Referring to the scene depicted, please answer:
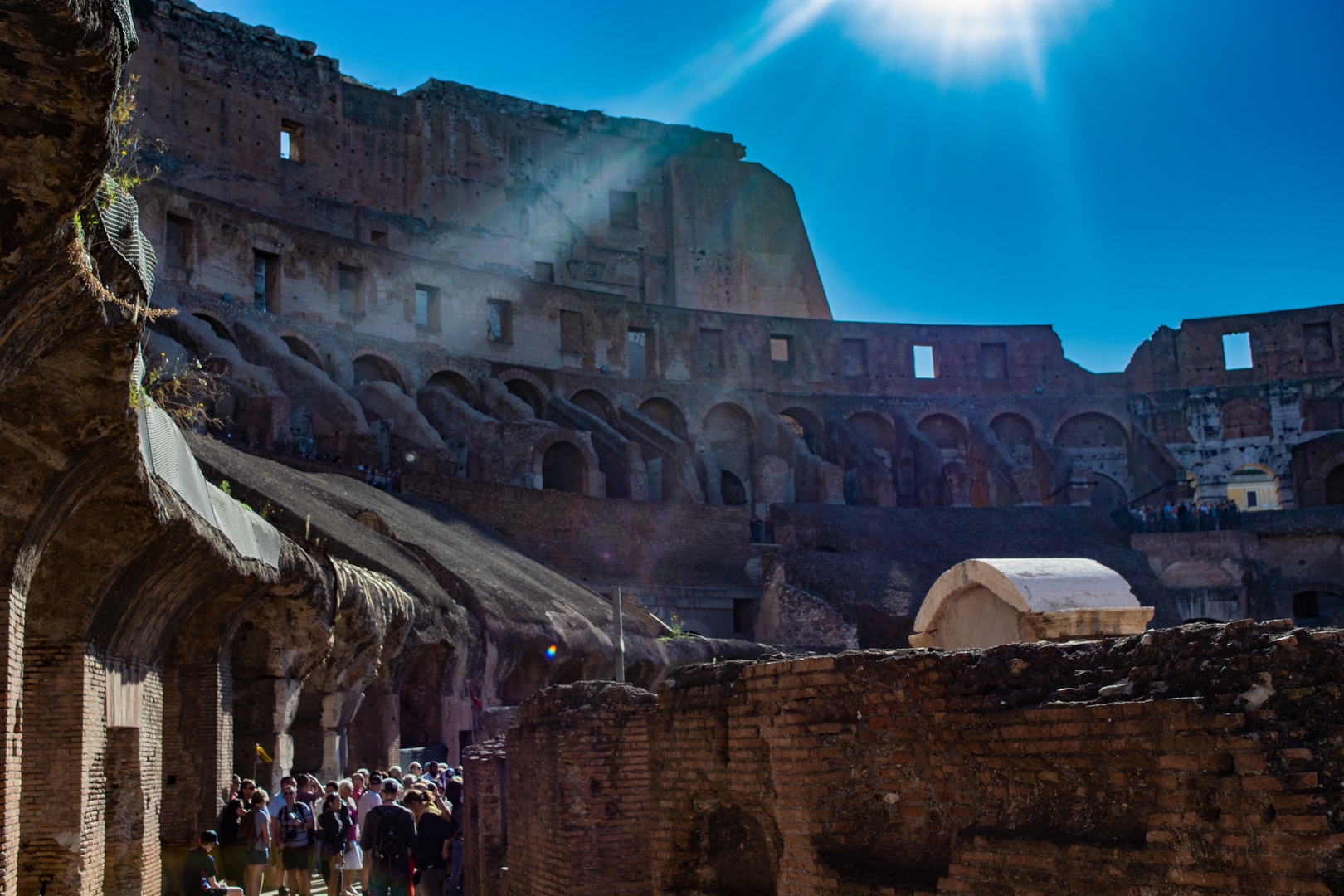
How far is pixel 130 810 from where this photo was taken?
9.42 metres

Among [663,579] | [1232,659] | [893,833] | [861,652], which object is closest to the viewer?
[1232,659]

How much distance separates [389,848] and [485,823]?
1374mm

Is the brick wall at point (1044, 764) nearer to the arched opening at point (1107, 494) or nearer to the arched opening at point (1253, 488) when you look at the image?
the arched opening at point (1107, 494)

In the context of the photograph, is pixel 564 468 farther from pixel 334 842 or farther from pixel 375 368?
pixel 334 842

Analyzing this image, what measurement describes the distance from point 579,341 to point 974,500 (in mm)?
14341

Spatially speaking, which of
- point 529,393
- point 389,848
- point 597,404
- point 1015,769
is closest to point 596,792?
point 389,848

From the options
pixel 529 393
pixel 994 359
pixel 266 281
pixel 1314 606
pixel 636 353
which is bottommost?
pixel 1314 606

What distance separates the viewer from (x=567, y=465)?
118ft

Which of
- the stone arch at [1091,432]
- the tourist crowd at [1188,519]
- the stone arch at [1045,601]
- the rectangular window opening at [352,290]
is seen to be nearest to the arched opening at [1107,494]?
the stone arch at [1091,432]

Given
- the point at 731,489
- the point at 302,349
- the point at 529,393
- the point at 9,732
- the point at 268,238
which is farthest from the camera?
the point at 731,489

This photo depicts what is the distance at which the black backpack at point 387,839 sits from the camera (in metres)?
9.36

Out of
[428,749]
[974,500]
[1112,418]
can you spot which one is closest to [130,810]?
[428,749]

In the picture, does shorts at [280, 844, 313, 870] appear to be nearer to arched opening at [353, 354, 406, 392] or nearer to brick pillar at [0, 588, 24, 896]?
brick pillar at [0, 588, 24, 896]

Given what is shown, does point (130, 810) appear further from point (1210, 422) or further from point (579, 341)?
point (1210, 422)
